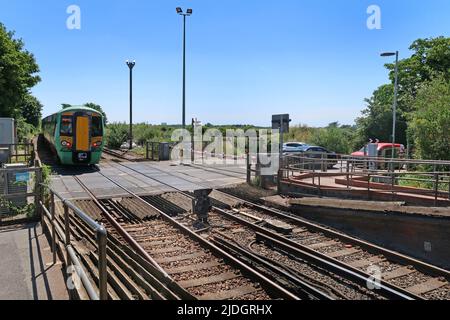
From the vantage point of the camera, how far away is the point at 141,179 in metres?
17.6

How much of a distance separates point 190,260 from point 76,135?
14753 millimetres

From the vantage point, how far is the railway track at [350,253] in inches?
274

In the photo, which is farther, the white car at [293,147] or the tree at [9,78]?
the tree at [9,78]

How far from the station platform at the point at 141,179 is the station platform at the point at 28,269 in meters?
5.29

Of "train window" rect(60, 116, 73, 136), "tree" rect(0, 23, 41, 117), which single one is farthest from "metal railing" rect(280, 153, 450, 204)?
"tree" rect(0, 23, 41, 117)

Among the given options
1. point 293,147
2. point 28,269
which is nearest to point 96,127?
point 293,147

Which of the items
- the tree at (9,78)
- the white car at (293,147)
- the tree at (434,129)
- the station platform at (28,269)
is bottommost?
the station platform at (28,269)

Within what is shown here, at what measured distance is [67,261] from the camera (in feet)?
18.2

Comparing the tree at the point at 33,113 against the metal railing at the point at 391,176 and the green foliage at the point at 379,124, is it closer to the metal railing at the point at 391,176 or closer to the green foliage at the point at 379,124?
the green foliage at the point at 379,124

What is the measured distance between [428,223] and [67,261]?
24.5ft

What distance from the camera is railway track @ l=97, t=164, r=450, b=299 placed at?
6.95m

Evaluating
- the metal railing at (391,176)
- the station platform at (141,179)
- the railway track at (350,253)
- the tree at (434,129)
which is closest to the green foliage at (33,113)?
the station platform at (141,179)

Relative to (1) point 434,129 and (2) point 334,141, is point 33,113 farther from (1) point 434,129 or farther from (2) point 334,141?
(1) point 434,129
